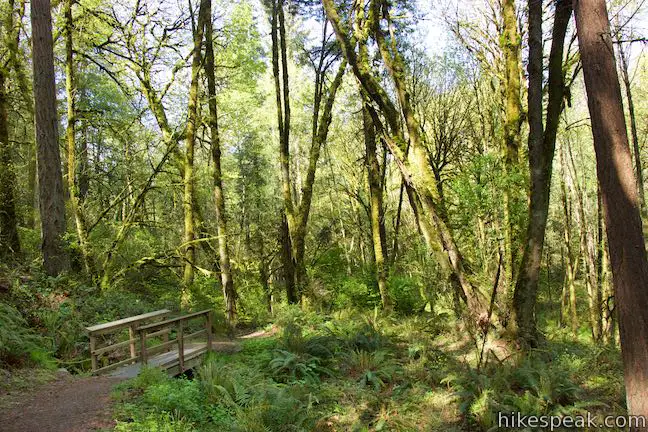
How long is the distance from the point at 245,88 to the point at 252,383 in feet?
42.1

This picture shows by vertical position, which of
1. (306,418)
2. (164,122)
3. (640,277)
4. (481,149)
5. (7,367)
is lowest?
(306,418)

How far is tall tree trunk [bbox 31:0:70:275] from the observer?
387 inches

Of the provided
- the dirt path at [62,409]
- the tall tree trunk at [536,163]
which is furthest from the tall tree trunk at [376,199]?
the dirt path at [62,409]

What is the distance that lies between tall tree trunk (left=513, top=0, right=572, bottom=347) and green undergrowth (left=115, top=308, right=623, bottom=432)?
92 cm

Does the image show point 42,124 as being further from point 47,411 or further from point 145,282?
point 47,411

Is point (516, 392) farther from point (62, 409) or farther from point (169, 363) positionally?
point (62, 409)

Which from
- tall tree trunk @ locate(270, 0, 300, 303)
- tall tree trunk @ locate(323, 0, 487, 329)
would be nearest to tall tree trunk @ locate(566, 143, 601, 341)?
tall tree trunk @ locate(323, 0, 487, 329)

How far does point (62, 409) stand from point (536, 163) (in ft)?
26.1

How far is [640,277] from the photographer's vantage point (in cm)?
476

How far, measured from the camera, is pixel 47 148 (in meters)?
9.93

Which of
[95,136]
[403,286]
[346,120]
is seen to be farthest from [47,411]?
[346,120]

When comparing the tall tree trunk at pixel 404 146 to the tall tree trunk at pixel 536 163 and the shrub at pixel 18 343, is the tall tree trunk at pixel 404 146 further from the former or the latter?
the shrub at pixel 18 343

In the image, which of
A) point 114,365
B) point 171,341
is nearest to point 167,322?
point 171,341

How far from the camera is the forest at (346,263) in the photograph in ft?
17.9
